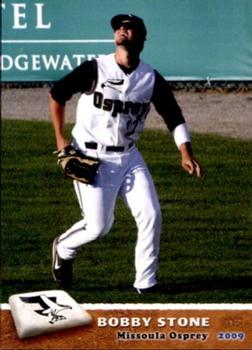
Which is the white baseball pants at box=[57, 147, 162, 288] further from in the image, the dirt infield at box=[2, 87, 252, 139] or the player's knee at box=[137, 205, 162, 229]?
the dirt infield at box=[2, 87, 252, 139]

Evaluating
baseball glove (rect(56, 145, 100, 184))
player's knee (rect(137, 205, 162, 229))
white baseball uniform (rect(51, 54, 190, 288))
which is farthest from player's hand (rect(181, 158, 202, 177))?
baseball glove (rect(56, 145, 100, 184))

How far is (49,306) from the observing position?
7.11 meters

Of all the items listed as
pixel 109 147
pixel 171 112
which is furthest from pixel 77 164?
pixel 171 112

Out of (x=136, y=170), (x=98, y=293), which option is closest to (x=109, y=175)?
(x=136, y=170)

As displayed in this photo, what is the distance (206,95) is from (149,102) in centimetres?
104

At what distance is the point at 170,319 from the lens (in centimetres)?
709

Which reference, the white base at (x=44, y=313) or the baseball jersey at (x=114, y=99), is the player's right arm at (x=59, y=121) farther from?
the white base at (x=44, y=313)

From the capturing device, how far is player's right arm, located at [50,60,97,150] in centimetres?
702

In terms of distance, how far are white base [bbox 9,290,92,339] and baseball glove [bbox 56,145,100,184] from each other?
0.56 metres

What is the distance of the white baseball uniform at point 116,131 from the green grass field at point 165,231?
0.97 ft

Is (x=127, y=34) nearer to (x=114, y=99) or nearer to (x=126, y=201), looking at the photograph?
(x=114, y=99)

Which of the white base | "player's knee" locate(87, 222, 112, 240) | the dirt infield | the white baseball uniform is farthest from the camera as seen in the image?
the dirt infield

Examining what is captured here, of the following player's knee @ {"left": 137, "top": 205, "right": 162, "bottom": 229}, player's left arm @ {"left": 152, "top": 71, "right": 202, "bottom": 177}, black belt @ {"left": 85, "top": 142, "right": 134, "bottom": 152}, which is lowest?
player's knee @ {"left": 137, "top": 205, "right": 162, "bottom": 229}

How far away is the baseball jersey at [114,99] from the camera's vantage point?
7055mm
